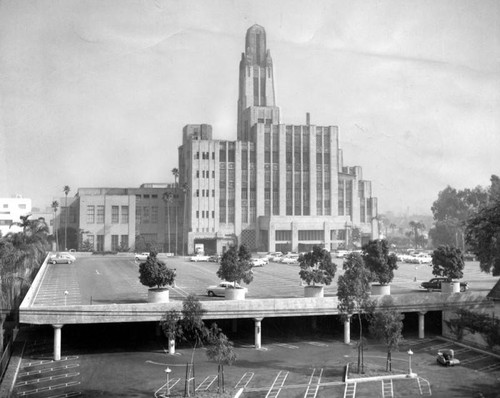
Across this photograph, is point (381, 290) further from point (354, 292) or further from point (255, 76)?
point (255, 76)

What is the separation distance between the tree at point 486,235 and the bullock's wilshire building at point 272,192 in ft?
253

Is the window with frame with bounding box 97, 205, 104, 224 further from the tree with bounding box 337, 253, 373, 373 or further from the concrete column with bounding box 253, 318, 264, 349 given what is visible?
the tree with bounding box 337, 253, 373, 373

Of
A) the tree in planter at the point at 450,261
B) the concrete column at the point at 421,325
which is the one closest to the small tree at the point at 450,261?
the tree in planter at the point at 450,261

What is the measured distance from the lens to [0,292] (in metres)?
44.3

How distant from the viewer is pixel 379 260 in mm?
51156

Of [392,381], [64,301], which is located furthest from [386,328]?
[64,301]

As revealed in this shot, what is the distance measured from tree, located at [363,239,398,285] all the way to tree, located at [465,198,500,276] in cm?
1055

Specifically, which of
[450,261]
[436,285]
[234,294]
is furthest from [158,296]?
[436,285]

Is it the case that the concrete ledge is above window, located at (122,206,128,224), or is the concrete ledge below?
below

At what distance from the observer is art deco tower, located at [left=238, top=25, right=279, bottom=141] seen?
518 feet

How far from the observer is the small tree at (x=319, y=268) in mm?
49219

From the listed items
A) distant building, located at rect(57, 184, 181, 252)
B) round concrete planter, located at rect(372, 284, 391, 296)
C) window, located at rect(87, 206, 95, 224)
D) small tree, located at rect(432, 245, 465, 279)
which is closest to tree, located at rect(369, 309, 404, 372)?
round concrete planter, located at rect(372, 284, 391, 296)

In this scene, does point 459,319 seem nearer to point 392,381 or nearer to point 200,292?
point 392,381

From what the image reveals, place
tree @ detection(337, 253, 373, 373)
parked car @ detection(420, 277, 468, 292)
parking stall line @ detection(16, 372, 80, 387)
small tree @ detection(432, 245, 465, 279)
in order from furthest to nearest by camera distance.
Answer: parked car @ detection(420, 277, 468, 292), small tree @ detection(432, 245, 465, 279), tree @ detection(337, 253, 373, 373), parking stall line @ detection(16, 372, 80, 387)
